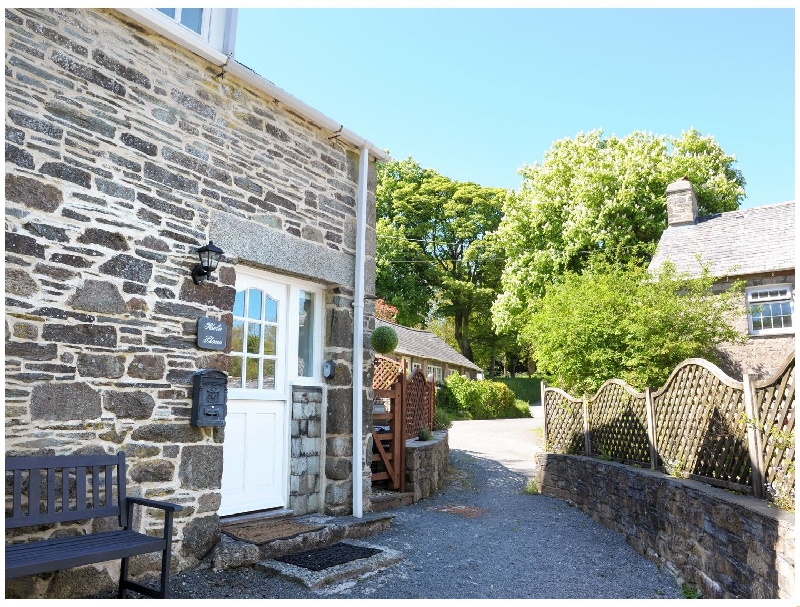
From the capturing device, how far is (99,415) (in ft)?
14.4

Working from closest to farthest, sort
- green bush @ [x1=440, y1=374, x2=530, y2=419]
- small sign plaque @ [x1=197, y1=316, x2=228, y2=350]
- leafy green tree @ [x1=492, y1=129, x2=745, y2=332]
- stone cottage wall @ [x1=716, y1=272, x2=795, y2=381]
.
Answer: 1. small sign plaque @ [x1=197, y1=316, x2=228, y2=350]
2. stone cottage wall @ [x1=716, y1=272, x2=795, y2=381]
3. leafy green tree @ [x1=492, y1=129, x2=745, y2=332]
4. green bush @ [x1=440, y1=374, x2=530, y2=419]

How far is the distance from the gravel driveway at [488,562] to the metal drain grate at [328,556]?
0.26 m

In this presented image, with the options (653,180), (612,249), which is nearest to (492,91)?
(612,249)

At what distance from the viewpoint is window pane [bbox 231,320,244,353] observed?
5757mm

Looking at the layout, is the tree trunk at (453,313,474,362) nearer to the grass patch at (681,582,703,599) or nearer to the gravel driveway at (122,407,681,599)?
the gravel driveway at (122,407,681,599)

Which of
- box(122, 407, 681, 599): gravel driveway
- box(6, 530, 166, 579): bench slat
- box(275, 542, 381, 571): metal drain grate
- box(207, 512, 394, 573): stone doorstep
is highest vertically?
box(6, 530, 166, 579): bench slat

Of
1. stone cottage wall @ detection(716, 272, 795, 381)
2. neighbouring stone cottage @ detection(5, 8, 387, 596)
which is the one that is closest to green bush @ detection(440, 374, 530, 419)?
stone cottage wall @ detection(716, 272, 795, 381)

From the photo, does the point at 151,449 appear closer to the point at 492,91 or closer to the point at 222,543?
the point at 222,543

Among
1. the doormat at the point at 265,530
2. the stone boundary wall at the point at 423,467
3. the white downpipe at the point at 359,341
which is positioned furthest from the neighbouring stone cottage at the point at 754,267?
the doormat at the point at 265,530

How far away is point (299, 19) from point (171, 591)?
4934 mm

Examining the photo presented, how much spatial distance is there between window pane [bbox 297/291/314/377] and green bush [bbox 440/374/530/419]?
16.9 m

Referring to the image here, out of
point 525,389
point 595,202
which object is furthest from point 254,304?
point 525,389

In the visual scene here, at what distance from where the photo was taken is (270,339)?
20.2 ft

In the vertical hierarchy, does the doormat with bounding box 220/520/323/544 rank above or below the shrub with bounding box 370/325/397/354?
below
